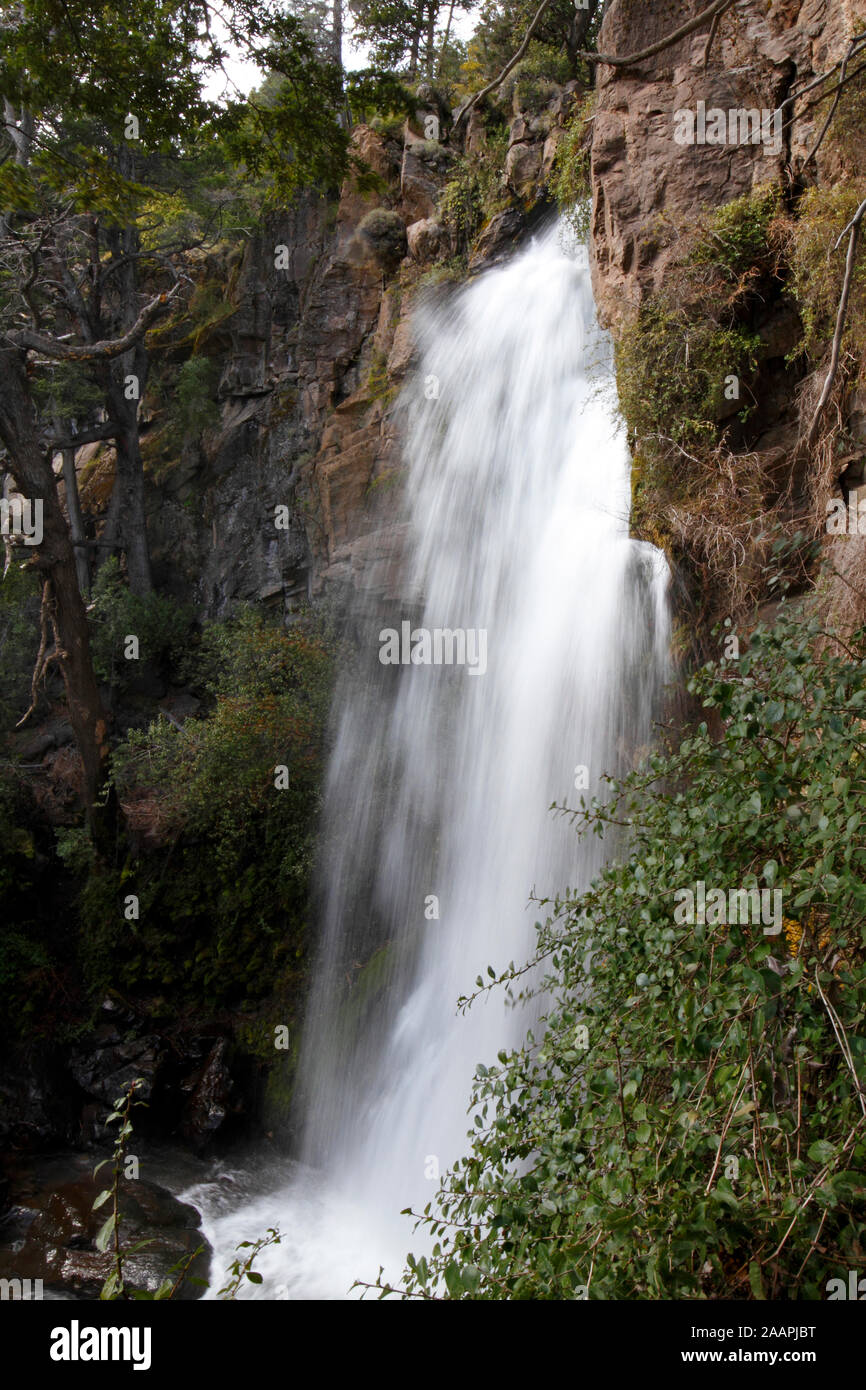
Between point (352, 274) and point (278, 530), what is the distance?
407 cm

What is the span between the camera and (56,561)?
9.77m

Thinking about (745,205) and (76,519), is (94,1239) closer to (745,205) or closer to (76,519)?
(745,205)

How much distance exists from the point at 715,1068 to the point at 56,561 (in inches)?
359

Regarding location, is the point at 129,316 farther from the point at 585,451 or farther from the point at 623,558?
the point at 623,558

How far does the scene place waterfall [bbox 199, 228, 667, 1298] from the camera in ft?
25.6

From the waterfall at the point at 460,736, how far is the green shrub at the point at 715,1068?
387 centimetres

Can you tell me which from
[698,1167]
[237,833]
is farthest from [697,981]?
[237,833]

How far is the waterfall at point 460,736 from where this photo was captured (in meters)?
7.80

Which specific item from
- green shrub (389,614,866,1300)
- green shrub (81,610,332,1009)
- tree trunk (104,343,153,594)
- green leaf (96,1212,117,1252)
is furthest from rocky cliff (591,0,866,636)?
tree trunk (104,343,153,594)

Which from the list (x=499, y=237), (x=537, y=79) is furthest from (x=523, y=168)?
(x=537, y=79)

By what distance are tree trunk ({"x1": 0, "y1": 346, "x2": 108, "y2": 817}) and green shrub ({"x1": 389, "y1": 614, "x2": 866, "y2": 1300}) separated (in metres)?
8.12

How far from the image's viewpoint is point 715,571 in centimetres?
652

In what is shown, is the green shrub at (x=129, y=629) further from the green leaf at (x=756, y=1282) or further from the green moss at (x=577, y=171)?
the green leaf at (x=756, y=1282)

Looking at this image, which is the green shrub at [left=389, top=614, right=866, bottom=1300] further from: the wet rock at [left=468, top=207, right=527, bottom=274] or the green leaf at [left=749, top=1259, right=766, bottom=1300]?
the wet rock at [left=468, top=207, right=527, bottom=274]
